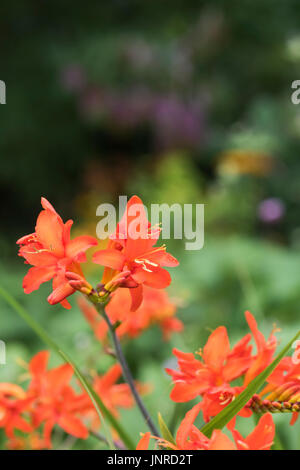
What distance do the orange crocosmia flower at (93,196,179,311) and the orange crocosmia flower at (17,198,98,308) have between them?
0.06 feet

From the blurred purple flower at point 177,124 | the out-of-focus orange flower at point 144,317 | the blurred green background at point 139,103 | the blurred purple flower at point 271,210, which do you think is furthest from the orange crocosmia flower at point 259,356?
the blurred purple flower at point 177,124

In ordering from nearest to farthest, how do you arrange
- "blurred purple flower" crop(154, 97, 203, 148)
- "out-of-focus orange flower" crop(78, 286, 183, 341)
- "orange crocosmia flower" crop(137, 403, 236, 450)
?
"orange crocosmia flower" crop(137, 403, 236, 450), "out-of-focus orange flower" crop(78, 286, 183, 341), "blurred purple flower" crop(154, 97, 203, 148)

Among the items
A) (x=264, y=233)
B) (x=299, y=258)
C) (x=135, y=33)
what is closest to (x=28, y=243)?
(x=299, y=258)

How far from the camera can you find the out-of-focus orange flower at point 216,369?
1.30ft

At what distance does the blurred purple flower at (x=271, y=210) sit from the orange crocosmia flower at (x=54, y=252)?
2.43 m

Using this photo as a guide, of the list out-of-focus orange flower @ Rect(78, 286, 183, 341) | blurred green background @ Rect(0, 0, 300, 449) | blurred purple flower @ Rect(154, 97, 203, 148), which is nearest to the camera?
out-of-focus orange flower @ Rect(78, 286, 183, 341)

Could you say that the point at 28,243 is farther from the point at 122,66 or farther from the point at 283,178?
the point at 122,66

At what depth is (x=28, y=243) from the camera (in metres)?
0.42

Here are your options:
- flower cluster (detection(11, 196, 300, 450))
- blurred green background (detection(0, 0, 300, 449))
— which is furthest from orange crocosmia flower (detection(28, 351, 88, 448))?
blurred green background (detection(0, 0, 300, 449))

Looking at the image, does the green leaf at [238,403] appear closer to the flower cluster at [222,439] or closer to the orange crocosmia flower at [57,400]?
the flower cluster at [222,439]

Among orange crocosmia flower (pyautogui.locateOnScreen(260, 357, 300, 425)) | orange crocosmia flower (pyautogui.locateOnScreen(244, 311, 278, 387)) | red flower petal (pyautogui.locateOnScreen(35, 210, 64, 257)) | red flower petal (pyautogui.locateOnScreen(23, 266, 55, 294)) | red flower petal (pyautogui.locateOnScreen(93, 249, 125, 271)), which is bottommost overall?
orange crocosmia flower (pyautogui.locateOnScreen(260, 357, 300, 425))

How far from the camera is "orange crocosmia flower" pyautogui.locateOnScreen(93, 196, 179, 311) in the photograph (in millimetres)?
388

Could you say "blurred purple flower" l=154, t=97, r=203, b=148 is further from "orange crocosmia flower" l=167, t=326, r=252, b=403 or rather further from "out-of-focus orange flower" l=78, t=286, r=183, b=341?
"orange crocosmia flower" l=167, t=326, r=252, b=403
